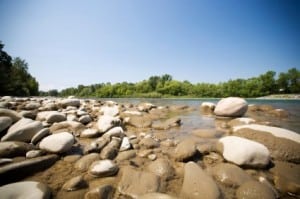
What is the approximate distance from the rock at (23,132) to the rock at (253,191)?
4.41m

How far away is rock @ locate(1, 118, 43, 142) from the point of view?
3.22 metres

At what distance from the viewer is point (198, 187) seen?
195 centimetres

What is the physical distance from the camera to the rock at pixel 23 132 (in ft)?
10.6

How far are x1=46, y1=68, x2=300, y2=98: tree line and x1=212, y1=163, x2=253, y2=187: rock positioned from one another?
58.8 meters

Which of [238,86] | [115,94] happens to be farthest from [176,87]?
[115,94]

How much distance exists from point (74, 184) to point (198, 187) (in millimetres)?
1781

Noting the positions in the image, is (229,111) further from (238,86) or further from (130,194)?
(238,86)

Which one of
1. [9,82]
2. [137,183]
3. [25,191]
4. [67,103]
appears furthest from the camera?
[9,82]

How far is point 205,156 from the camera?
9.95 feet

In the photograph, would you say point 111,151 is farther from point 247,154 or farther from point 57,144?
point 247,154

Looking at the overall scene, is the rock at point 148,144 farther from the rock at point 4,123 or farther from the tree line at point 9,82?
the tree line at point 9,82

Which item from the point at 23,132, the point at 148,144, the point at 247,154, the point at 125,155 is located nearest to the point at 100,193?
the point at 125,155

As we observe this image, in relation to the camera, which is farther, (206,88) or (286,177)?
(206,88)

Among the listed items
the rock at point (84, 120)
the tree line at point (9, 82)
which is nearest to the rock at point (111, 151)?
the rock at point (84, 120)
